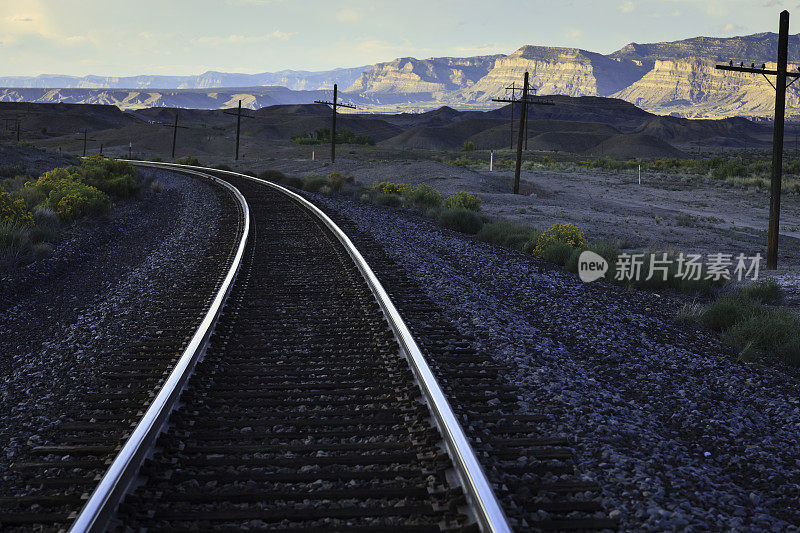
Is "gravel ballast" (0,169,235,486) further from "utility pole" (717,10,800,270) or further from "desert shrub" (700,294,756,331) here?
"utility pole" (717,10,800,270)

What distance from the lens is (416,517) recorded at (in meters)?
3.60

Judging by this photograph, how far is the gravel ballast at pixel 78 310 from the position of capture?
17.5ft

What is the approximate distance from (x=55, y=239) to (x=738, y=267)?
14497 mm

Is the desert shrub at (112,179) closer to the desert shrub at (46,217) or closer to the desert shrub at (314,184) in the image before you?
the desert shrub at (46,217)

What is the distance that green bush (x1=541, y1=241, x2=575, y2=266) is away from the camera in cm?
1333

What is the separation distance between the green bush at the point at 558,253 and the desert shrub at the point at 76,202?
10890 mm

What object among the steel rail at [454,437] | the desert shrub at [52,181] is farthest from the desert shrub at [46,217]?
the steel rail at [454,437]

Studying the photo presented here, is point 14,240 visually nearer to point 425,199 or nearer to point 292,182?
point 425,199

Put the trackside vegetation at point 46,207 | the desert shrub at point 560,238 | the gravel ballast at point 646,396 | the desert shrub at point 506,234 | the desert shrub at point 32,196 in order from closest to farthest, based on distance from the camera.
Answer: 1. the gravel ballast at point 646,396
2. the trackside vegetation at point 46,207
3. the desert shrub at point 560,238
4. the desert shrub at point 506,234
5. the desert shrub at point 32,196

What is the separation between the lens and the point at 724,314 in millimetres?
8828

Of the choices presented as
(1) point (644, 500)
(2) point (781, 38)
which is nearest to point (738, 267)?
(2) point (781, 38)

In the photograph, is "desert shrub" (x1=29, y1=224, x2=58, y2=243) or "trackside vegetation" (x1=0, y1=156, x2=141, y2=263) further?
"desert shrub" (x1=29, y1=224, x2=58, y2=243)

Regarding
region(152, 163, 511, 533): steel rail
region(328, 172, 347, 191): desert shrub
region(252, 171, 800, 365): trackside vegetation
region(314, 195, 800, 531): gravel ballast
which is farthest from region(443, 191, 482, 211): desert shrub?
region(152, 163, 511, 533): steel rail

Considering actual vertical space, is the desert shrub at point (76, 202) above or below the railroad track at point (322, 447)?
above
